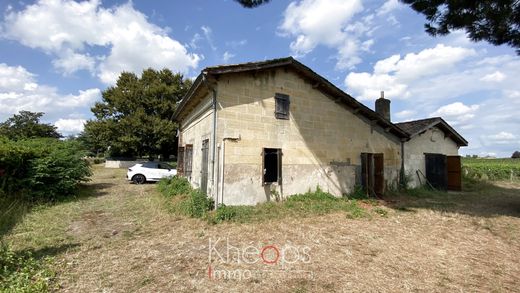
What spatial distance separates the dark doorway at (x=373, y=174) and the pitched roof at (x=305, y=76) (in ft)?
5.60

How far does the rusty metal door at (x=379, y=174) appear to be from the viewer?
39.0 ft

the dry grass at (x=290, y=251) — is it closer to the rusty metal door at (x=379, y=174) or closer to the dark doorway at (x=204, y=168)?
the dark doorway at (x=204, y=168)

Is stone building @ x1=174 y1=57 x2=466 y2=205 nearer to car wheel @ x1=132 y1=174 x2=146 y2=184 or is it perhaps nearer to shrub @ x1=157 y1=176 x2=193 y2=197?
shrub @ x1=157 y1=176 x2=193 y2=197

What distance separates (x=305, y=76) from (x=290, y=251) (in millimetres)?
6846

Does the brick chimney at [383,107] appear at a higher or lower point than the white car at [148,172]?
higher

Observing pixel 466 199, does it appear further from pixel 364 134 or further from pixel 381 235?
pixel 381 235

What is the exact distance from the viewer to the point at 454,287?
13.1ft

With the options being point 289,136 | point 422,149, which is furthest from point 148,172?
Answer: point 422,149

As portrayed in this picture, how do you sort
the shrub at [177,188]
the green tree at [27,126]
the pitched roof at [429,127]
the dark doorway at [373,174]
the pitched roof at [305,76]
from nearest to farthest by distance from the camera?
the pitched roof at [305,76] < the shrub at [177,188] < the dark doorway at [373,174] < the pitched roof at [429,127] < the green tree at [27,126]

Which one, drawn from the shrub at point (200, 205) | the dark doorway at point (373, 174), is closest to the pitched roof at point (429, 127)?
the dark doorway at point (373, 174)

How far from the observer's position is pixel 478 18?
7.81m

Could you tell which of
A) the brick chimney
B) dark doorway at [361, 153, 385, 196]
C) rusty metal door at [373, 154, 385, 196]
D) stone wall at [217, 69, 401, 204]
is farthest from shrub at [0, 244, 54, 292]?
the brick chimney

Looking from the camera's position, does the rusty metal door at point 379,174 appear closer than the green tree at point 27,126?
Yes

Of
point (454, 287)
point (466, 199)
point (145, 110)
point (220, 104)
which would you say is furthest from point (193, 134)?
point (145, 110)
